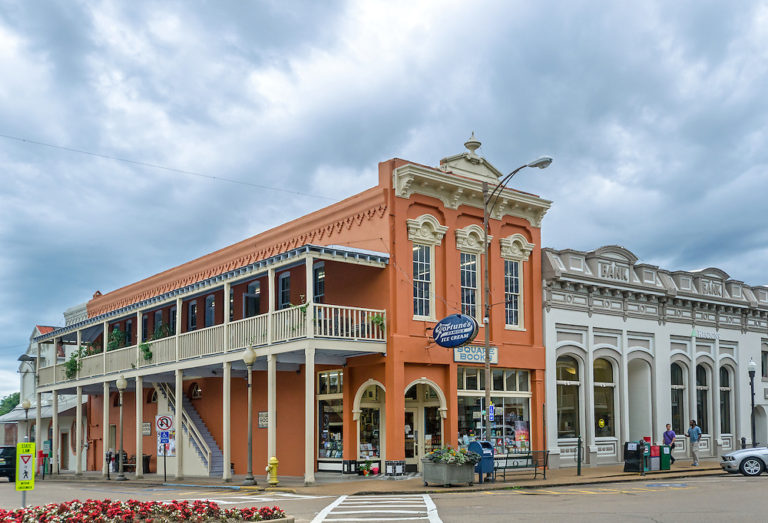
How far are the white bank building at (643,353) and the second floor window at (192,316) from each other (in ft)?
50.1

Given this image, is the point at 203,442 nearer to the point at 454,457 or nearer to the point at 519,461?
the point at 519,461

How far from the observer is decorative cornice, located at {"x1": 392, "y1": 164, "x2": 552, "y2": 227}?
25.6 meters

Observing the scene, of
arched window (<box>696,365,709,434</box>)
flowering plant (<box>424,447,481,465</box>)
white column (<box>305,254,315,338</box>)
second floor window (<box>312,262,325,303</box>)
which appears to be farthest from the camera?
arched window (<box>696,365,709,434</box>)

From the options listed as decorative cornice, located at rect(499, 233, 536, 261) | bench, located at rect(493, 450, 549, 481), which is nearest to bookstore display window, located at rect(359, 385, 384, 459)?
bench, located at rect(493, 450, 549, 481)

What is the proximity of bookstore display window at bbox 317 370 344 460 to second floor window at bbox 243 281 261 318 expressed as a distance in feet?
15.4

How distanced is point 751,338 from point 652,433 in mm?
9151

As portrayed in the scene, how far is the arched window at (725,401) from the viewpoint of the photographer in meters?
36.1

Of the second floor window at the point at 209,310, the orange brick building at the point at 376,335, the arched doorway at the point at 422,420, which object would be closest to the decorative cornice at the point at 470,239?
the orange brick building at the point at 376,335

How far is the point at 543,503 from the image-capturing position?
16.9m

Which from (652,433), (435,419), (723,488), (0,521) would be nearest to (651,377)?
(652,433)

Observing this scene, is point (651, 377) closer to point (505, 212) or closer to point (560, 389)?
point (560, 389)

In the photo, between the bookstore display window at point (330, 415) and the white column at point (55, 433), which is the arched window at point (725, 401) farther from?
the white column at point (55, 433)

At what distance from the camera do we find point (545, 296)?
1153 inches

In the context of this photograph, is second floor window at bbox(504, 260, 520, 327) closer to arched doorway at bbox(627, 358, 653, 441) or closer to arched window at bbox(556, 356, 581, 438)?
arched window at bbox(556, 356, 581, 438)
